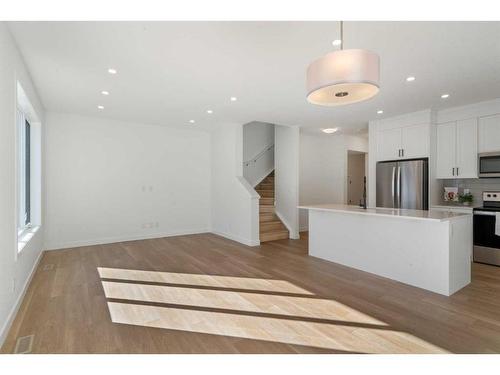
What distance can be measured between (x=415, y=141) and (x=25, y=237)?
6.69 metres

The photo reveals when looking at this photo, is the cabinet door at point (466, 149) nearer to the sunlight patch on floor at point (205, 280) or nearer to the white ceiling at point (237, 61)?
the white ceiling at point (237, 61)

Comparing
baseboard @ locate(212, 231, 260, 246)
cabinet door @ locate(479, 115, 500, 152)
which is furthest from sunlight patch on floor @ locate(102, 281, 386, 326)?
cabinet door @ locate(479, 115, 500, 152)

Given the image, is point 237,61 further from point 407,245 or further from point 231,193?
point 231,193

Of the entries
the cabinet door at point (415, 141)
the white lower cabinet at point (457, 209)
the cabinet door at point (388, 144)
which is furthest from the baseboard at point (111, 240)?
the white lower cabinet at point (457, 209)

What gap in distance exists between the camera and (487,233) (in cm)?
417

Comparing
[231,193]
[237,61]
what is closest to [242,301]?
[237,61]

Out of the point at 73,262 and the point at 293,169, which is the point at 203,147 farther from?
the point at 73,262

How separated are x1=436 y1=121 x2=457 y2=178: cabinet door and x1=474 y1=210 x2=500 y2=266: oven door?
908 mm

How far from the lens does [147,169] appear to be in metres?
6.23

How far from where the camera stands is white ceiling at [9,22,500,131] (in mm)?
2344

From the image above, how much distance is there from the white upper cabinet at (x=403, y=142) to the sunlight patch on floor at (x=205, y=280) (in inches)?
144

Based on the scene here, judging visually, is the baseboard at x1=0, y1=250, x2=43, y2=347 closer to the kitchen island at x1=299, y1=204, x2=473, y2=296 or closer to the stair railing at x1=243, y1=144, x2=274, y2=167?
the kitchen island at x1=299, y1=204, x2=473, y2=296

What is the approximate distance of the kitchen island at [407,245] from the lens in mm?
3043

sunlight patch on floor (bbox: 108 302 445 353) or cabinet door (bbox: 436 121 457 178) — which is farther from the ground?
cabinet door (bbox: 436 121 457 178)
